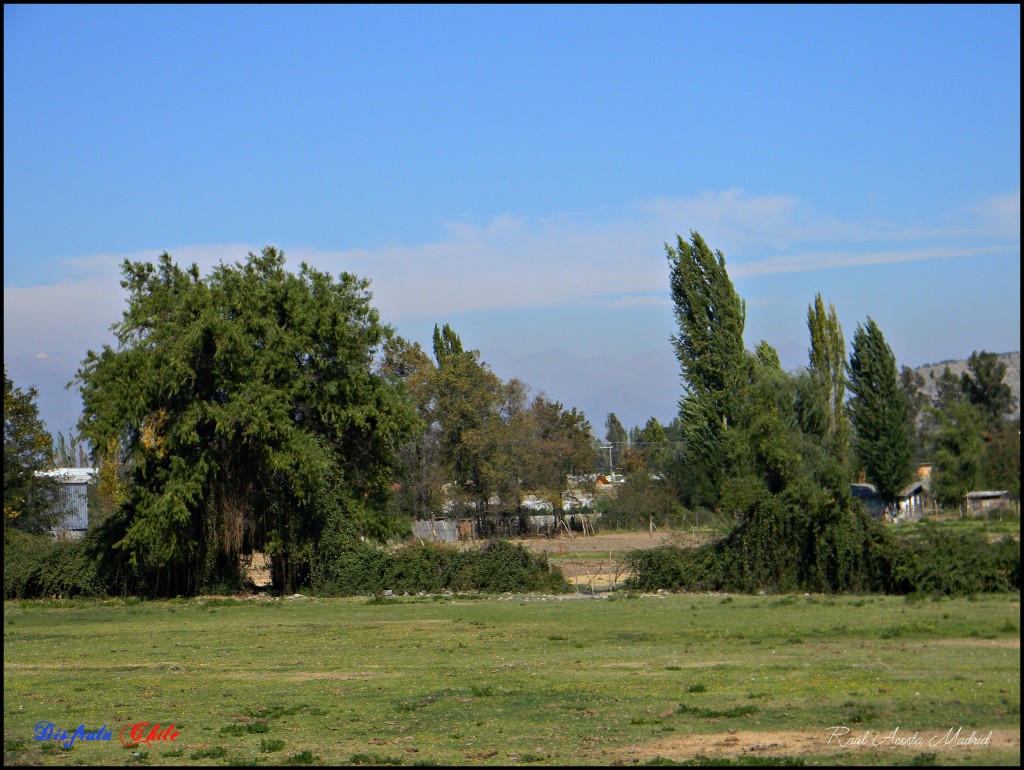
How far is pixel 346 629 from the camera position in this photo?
28.5 meters

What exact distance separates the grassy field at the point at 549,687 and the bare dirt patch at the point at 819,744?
4 cm

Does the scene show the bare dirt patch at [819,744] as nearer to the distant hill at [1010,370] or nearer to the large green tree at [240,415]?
the distant hill at [1010,370]

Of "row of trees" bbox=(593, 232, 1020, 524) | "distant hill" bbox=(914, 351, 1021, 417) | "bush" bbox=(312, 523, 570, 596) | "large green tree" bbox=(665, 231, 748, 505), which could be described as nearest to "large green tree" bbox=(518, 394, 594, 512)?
"row of trees" bbox=(593, 232, 1020, 524)

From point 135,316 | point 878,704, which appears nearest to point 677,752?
point 878,704

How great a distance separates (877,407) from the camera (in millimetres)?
24625

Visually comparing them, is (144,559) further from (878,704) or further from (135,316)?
(878,704)

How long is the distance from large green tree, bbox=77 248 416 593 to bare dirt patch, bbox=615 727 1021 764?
26331mm

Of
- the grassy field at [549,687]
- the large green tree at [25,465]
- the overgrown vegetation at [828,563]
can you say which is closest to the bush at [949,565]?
the overgrown vegetation at [828,563]

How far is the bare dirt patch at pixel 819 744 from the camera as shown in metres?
12.0

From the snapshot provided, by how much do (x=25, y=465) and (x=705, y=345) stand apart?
34.6 metres

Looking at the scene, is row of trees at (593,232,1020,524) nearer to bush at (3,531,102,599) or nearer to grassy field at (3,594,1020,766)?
grassy field at (3,594,1020,766)

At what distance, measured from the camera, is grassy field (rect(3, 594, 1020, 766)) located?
12930 millimetres

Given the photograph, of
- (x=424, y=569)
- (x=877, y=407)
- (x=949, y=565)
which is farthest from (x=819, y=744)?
(x=424, y=569)

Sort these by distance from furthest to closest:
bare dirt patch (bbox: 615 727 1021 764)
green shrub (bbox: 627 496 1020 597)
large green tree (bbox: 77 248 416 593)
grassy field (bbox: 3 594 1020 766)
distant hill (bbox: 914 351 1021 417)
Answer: large green tree (bbox: 77 248 416 593), green shrub (bbox: 627 496 1020 597), grassy field (bbox: 3 594 1020 766), bare dirt patch (bbox: 615 727 1021 764), distant hill (bbox: 914 351 1021 417)
